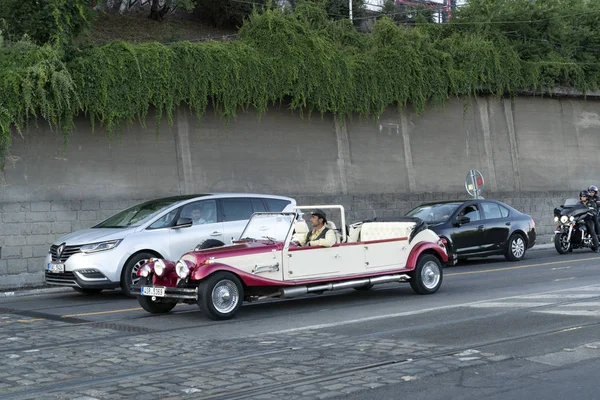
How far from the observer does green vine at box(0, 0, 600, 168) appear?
1881cm

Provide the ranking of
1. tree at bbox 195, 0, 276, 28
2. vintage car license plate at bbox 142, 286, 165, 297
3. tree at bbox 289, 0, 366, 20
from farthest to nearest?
tree at bbox 289, 0, 366, 20, tree at bbox 195, 0, 276, 28, vintage car license plate at bbox 142, 286, 165, 297

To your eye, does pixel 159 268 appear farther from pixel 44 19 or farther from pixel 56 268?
pixel 44 19

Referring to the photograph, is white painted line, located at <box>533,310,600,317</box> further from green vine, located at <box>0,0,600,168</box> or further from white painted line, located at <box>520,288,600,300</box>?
green vine, located at <box>0,0,600,168</box>

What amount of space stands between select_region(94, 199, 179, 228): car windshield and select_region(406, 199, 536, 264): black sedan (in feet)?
22.7

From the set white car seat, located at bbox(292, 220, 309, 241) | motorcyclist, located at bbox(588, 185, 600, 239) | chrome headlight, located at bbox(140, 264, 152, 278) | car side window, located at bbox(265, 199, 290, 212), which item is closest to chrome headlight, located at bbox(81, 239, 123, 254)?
chrome headlight, located at bbox(140, 264, 152, 278)

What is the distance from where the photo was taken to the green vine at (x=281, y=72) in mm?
18812

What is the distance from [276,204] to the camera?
16438 mm

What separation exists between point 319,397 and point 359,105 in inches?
751

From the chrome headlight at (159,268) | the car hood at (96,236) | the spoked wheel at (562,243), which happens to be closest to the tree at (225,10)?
the spoked wheel at (562,243)

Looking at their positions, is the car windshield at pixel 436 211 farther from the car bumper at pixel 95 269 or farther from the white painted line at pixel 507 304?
the car bumper at pixel 95 269

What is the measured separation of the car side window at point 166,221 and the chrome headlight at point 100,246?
78 centimetres

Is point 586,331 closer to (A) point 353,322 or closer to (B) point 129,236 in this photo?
(A) point 353,322

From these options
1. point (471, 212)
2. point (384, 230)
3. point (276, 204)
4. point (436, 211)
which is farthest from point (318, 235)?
point (471, 212)

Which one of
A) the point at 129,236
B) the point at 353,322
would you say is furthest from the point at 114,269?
the point at 353,322
